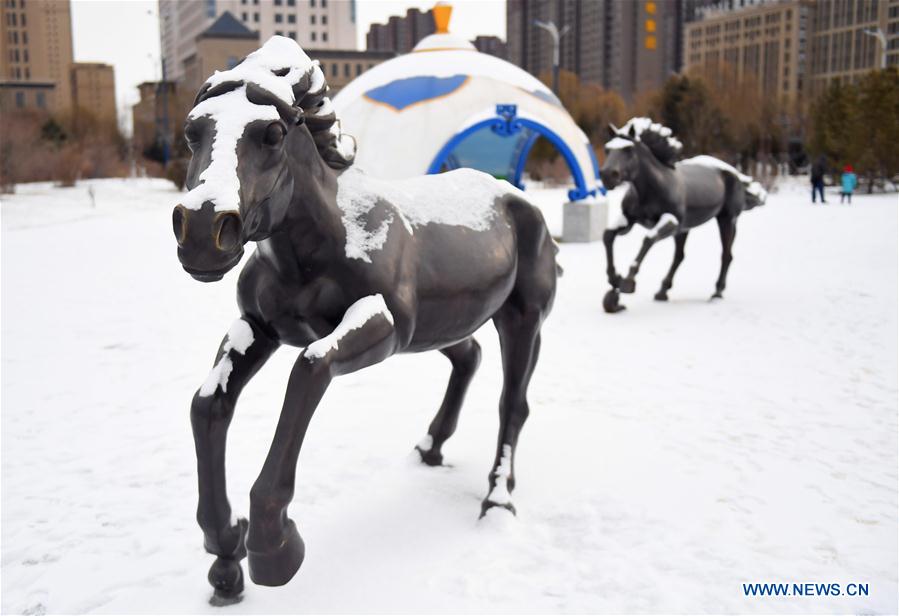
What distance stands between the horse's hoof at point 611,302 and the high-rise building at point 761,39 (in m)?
77.5

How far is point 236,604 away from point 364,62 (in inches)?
2601

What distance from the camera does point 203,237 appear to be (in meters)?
2.16

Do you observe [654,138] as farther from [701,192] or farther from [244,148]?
[244,148]

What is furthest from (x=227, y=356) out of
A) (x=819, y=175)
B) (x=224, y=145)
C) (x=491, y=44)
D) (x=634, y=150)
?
(x=491, y=44)

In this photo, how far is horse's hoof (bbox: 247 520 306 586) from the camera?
253 cm

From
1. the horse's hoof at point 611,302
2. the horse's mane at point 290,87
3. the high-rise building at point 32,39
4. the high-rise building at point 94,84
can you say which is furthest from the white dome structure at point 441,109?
the high-rise building at point 94,84

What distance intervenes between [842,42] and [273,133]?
254ft

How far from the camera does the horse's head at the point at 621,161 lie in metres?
8.08

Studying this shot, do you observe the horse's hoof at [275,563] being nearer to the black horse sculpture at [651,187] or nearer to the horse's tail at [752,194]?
the black horse sculpture at [651,187]

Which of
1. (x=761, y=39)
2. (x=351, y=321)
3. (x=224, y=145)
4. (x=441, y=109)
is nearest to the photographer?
(x=224, y=145)

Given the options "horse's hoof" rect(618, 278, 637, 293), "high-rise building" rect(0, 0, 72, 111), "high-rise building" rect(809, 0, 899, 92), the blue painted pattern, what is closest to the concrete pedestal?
the blue painted pattern

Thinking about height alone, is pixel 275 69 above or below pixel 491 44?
below

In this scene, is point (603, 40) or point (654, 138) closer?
point (654, 138)

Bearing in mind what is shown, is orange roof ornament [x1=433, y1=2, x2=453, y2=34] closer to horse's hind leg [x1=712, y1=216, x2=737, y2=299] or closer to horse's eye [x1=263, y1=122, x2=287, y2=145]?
horse's hind leg [x1=712, y1=216, x2=737, y2=299]
